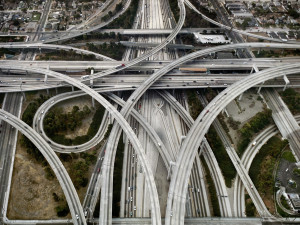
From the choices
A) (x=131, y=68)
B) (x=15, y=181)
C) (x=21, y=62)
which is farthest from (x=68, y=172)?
(x=21, y=62)

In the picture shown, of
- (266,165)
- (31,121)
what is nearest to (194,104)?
(266,165)

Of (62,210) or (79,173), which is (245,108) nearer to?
(79,173)

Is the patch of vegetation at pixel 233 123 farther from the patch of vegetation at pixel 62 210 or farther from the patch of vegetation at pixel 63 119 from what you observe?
the patch of vegetation at pixel 62 210

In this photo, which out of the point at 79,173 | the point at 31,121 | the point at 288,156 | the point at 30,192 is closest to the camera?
the point at 30,192

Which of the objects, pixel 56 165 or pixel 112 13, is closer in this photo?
pixel 56 165

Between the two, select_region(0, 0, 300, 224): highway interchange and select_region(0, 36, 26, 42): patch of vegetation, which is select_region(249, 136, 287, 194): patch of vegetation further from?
select_region(0, 36, 26, 42): patch of vegetation

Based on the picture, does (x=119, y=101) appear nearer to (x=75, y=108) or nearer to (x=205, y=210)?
(x=75, y=108)
